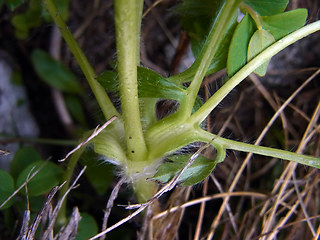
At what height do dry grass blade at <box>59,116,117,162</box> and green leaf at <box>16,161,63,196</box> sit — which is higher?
dry grass blade at <box>59,116,117,162</box>

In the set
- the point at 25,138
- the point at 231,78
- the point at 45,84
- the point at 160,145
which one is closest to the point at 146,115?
the point at 160,145

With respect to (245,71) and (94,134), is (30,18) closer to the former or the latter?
(94,134)

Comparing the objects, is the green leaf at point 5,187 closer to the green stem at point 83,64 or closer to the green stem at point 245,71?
the green stem at point 83,64

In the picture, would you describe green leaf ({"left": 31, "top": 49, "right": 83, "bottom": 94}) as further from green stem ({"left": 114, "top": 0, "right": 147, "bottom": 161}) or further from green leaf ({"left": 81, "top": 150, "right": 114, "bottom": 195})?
green stem ({"left": 114, "top": 0, "right": 147, "bottom": 161})

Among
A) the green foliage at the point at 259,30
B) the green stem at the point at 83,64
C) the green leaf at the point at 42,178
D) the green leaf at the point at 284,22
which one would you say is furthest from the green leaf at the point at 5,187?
the green leaf at the point at 284,22

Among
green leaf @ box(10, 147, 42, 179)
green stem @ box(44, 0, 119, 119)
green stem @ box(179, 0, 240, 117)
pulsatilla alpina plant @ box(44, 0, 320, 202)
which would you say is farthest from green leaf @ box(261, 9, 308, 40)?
green leaf @ box(10, 147, 42, 179)

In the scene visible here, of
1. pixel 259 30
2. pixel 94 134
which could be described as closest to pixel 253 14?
pixel 259 30

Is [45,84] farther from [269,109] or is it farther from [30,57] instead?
[269,109]
